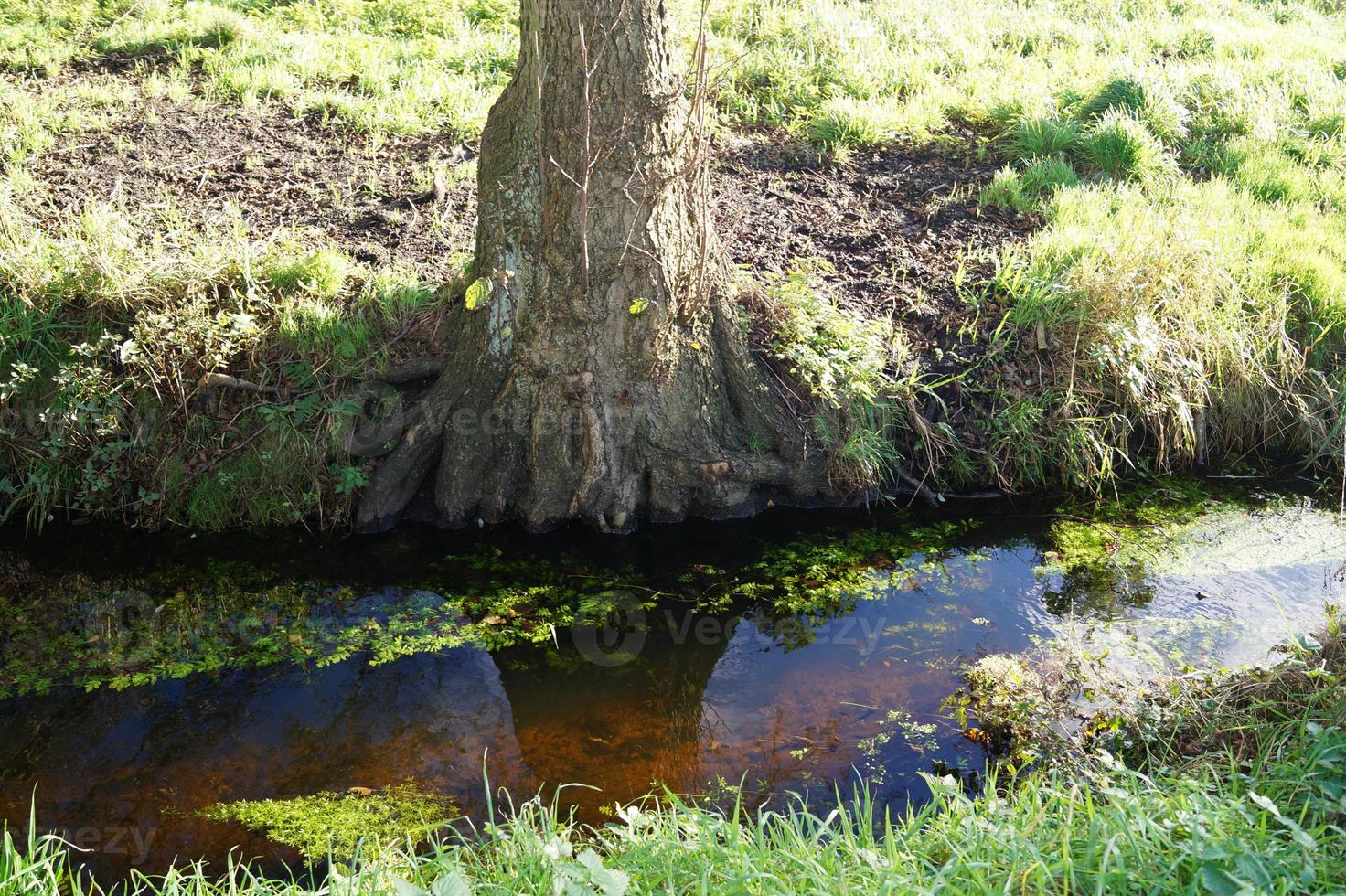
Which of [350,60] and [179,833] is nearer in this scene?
[179,833]

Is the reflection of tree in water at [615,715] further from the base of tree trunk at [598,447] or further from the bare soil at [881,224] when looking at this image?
the bare soil at [881,224]

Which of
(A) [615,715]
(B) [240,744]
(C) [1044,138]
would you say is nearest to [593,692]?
(A) [615,715]

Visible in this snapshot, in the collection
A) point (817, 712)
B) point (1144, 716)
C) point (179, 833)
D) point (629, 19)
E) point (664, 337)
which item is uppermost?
point (629, 19)

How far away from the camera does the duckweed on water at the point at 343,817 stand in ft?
11.0

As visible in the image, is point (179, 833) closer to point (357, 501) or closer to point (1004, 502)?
point (357, 501)

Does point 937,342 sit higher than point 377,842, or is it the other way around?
point 937,342

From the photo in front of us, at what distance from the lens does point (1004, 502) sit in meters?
5.66

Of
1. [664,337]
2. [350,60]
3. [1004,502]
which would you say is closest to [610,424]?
[664,337]

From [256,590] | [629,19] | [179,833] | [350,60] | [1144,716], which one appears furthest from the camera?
[350,60]

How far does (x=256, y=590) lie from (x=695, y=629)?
2105 millimetres

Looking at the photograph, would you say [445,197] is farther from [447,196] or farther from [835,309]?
[835,309]

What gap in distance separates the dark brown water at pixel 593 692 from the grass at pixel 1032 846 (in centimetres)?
32

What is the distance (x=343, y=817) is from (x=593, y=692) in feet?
3.61

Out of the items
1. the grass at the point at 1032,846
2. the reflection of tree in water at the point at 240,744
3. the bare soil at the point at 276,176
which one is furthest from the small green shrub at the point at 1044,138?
the reflection of tree in water at the point at 240,744
